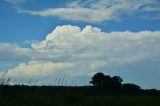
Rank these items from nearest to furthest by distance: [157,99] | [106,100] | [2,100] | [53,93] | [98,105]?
[2,100] → [98,105] → [106,100] → [53,93] → [157,99]

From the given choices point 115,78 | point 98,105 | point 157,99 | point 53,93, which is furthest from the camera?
point 115,78

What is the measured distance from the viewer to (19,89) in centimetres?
1895

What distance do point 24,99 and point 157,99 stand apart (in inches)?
252

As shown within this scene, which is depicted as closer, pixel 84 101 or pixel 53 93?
pixel 84 101

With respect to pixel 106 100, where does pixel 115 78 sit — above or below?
above

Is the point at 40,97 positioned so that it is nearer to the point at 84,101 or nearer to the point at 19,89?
the point at 84,101

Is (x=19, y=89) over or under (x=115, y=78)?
under

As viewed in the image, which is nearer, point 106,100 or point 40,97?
point 40,97

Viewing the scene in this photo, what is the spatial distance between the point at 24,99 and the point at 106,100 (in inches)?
128

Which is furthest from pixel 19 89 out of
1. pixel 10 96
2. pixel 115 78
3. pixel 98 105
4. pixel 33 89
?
pixel 115 78

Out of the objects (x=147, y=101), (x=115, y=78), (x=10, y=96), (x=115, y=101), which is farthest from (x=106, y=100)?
(x=115, y=78)

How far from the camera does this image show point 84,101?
16203mm

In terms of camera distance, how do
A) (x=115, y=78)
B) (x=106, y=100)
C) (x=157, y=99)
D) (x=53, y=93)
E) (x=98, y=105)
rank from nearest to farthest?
(x=98, y=105) → (x=106, y=100) → (x=53, y=93) → (x=157, y=99) → (x=115, y=78)

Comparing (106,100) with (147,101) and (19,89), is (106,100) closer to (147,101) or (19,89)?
(147,101)
